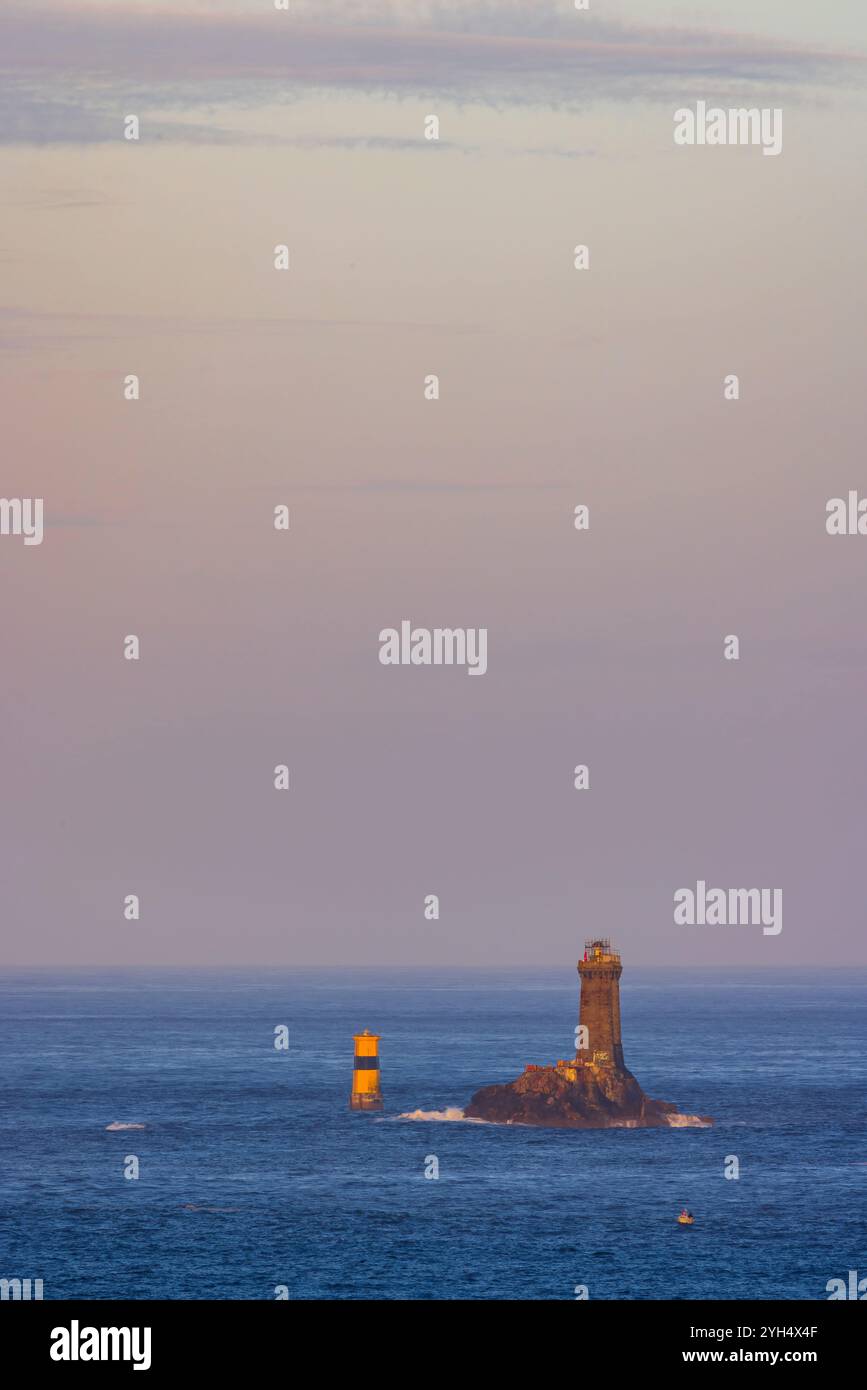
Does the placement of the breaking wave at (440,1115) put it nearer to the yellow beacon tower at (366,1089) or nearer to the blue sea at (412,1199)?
the blue sea at (412,1199)

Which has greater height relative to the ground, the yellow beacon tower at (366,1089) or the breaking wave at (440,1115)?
the yellow beacon tower at (366,1089)

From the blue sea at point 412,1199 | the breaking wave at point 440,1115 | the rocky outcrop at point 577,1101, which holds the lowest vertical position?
the blue sea at point 412,1199

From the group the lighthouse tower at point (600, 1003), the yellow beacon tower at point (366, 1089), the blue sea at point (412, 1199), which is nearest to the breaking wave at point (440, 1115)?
the blue sea at point (412, 1199)

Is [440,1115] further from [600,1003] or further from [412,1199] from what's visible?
[412,1199]

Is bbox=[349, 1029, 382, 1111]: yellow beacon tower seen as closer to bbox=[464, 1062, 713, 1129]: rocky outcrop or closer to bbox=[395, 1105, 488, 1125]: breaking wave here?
bbox=[395, 1105, 488, 1125]: breaking wave

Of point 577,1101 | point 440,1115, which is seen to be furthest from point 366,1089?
point 577,1101
